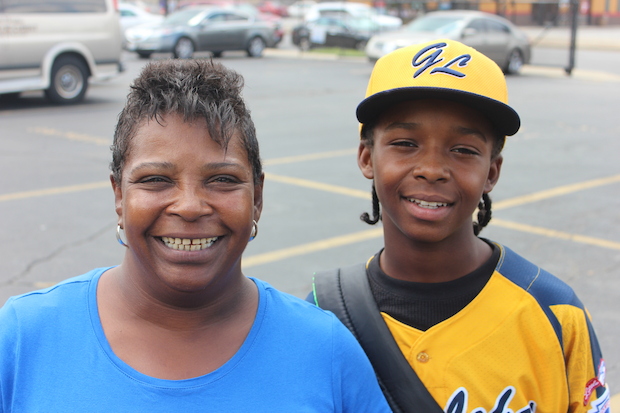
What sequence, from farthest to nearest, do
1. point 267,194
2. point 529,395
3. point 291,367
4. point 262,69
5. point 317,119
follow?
1. point 262,69
2. point 317,119
3. point 267,194
4. point 529,395
5. point 291,367

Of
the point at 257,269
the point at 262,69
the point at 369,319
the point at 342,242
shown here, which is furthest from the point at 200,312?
the point at 262,69

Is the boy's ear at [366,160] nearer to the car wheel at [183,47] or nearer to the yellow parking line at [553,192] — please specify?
the yellow parking line at [553,192]

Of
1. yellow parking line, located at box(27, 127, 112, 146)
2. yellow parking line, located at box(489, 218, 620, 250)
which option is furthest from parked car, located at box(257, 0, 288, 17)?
yellow parking line, located at box(489, 218, 620, 250)

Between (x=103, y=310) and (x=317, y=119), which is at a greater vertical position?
(x=103, y=310)

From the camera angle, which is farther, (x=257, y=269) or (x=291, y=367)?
(x=257, y=269)

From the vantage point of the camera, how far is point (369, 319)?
6.33 feet

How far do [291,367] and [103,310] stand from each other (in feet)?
1.44

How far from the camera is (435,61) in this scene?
6.33 ft

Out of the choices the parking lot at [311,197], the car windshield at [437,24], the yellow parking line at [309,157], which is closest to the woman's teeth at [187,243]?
the parking lot at [311,197]

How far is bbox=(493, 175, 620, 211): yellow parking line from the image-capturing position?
22.5 ft

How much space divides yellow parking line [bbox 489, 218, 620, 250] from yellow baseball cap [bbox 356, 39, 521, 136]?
4146mm

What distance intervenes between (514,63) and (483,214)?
19.0 meters

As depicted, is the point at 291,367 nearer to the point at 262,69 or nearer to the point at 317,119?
the point at 317,119

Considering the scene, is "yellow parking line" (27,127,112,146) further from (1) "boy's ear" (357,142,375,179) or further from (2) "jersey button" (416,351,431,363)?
(2) "jersey button" (416,351,431,363)
